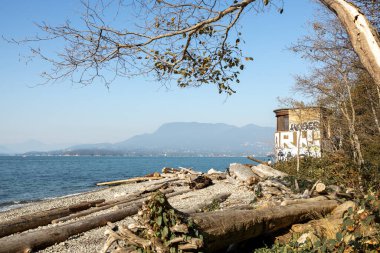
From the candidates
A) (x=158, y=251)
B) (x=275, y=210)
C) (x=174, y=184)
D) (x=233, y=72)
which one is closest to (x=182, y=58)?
(x=233, y=72)

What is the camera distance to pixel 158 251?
5527 millimetres

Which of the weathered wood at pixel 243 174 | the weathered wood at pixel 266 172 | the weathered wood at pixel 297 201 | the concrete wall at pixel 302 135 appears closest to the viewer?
the weathered wood at pixel 297 201

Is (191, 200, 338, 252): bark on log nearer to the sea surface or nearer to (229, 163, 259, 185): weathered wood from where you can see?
(229, 163, 259, 185): weathered wood

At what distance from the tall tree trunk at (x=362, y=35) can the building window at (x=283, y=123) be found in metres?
28.0

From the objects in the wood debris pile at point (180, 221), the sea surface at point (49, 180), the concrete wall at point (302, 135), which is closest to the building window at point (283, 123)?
the concrete wall at point (302, 135)

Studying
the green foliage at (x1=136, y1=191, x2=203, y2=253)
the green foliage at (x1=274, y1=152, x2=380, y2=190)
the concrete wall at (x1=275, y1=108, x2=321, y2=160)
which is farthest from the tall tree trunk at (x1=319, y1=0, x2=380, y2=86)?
the concrete wall at (x1=275, y1=108, x2=321, y2=160)

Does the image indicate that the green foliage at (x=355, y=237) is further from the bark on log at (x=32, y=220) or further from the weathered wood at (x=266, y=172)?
the weathered wood at (x=266, y=172)

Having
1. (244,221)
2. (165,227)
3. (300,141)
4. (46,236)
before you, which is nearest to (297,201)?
(244,221)

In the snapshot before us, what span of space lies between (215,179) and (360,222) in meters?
15.3

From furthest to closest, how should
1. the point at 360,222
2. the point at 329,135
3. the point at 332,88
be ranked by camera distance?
the point at 329,135, the point at 332,88, the point at 360,222

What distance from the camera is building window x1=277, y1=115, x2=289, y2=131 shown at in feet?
107

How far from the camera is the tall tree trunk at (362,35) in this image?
4.88m

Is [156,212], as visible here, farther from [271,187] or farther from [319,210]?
[271,187]

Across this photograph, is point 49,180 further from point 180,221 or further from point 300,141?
point 180,221
